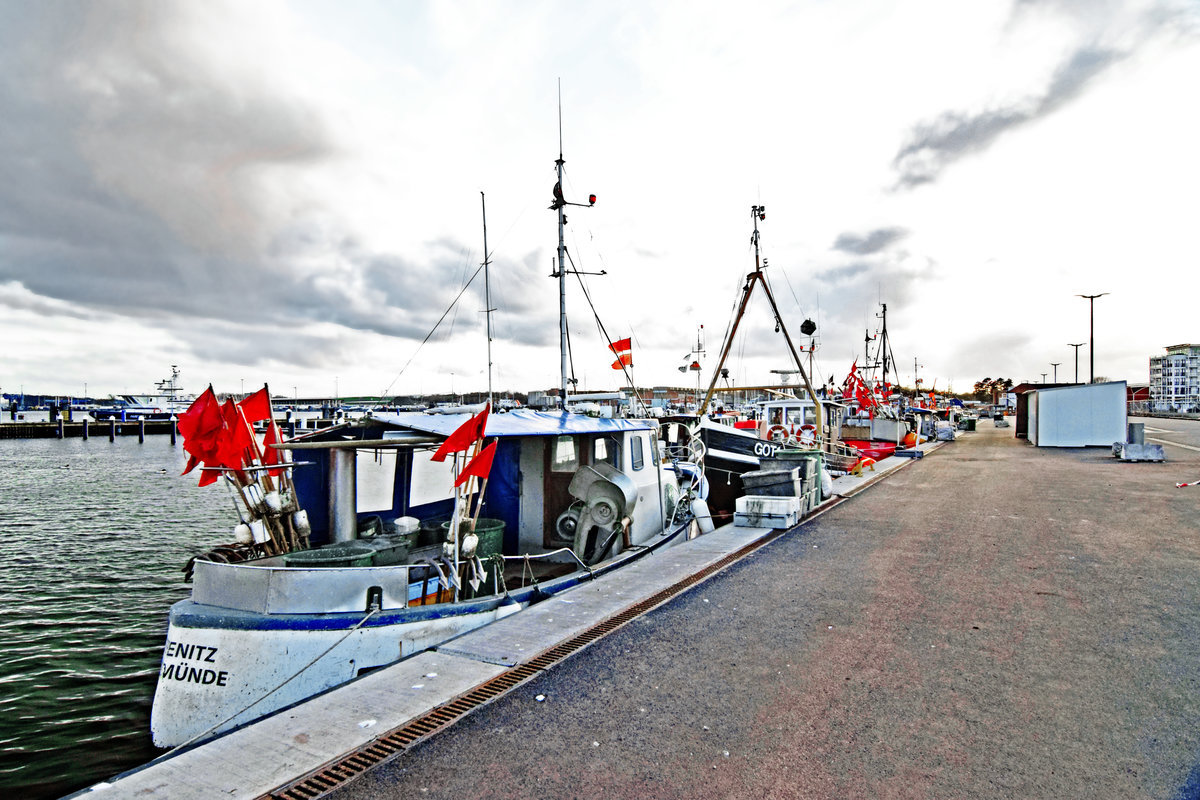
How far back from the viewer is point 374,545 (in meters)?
7.57

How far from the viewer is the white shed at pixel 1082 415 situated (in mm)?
31406

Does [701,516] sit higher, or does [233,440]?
[233,440]

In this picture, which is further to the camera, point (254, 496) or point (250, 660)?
point (254, 496)

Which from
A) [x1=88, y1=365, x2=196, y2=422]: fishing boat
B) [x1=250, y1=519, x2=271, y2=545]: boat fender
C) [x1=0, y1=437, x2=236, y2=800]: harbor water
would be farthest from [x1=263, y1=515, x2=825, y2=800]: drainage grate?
[x1=88, y1=365, x2=196, y2=422]: fishing boat

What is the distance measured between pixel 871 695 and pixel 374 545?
5.44 metres

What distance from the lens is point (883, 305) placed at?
53344mm

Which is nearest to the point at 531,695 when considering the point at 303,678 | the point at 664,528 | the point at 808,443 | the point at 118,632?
the point at 303,678

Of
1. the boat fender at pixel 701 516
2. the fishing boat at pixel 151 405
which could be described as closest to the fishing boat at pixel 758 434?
the boat fender at pixel 701 516

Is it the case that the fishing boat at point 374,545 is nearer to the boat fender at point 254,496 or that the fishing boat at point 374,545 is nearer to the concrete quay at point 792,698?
the boat fender at point 254,496

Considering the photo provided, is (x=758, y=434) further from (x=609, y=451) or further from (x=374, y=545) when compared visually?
(x=374, y=545)

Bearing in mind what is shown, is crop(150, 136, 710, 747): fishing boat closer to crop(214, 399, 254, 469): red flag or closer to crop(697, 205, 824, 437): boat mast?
crop(214, 399, 254, 469): red flag

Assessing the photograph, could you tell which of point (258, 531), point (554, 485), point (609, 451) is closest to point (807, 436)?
point (609, 451)

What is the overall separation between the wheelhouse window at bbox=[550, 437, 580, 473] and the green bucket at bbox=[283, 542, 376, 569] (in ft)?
11.8

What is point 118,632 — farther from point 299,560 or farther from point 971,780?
point 971,780
